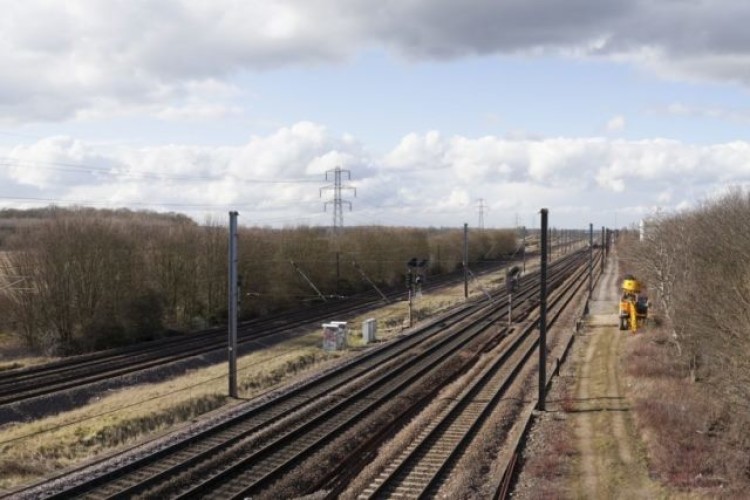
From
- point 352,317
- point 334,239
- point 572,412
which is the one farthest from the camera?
point 334,239

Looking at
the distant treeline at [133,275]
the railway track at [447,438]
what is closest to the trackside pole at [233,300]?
the railway track at [447,438]

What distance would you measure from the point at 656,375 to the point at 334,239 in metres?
46.1

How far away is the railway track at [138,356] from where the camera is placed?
90.5 ft

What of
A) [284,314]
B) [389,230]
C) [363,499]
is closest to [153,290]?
[284,314]

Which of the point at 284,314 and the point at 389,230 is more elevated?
the point at 389,230

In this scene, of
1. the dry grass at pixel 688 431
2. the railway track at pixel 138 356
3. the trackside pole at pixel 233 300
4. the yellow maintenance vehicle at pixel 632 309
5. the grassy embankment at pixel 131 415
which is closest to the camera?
the dry grass at pixel 688 431

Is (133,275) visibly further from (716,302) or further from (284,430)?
(716,302)

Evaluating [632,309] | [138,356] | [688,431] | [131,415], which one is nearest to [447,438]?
[688,431]

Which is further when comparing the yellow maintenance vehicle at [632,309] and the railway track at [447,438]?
the yellow maintenance vehicle at [632,309]

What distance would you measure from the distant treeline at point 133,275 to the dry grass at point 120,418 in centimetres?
1176

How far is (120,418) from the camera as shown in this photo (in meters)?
21.8

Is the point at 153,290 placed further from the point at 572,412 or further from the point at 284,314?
the point at 572,412

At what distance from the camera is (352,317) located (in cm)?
5025

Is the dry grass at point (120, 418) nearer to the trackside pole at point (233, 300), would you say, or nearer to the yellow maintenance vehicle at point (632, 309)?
the trackside pole at point (233, 300)
